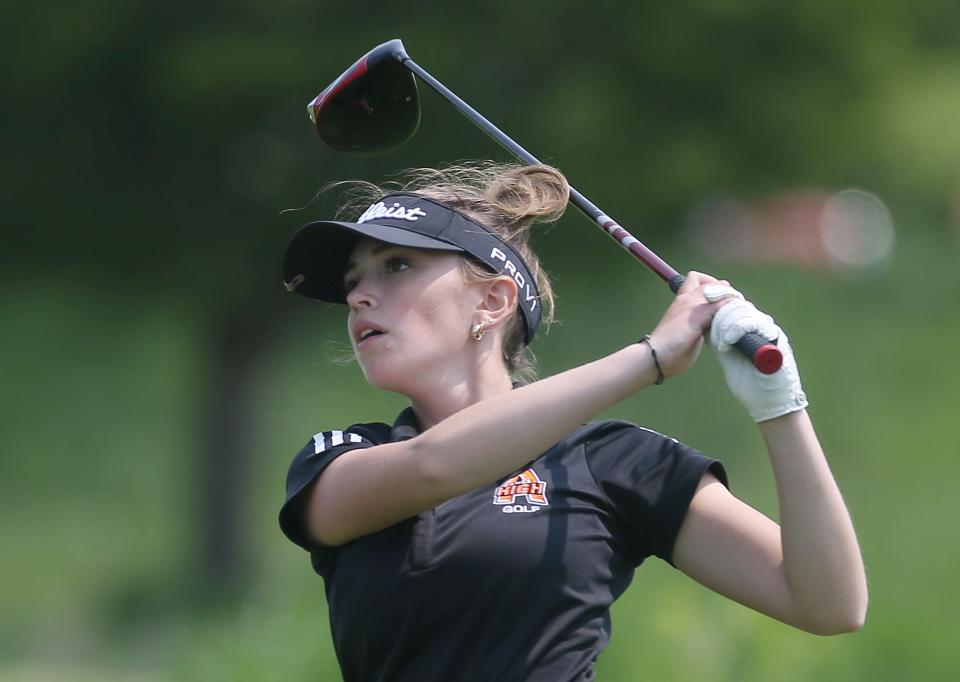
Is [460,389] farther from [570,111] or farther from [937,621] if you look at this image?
[570,111]

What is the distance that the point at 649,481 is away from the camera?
2969 mm

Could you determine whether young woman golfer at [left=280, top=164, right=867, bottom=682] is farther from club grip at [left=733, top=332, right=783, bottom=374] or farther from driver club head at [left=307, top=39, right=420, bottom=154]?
Result: driver club head at [left=307, top=39, right=420, bottom=154]

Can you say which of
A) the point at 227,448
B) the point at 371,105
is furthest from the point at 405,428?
the point at 227,448

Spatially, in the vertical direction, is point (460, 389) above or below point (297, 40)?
below

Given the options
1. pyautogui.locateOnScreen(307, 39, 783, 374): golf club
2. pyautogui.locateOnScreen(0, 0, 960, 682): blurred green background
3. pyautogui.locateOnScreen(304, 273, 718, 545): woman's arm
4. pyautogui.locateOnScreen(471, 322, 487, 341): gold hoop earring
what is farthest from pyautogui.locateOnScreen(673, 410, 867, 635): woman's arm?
pyautogui.locateOnScreen(0, 0, 960, 682): blurred green background

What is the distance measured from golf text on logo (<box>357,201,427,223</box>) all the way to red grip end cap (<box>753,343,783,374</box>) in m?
0.76

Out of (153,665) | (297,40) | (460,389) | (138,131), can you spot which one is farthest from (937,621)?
(138,131)

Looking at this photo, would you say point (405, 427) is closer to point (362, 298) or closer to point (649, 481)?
point (362, 298)

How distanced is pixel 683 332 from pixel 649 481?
1.03ft

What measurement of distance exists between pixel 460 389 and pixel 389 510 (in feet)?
1.35

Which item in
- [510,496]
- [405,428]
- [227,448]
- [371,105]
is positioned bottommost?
[510,496]

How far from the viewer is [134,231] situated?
11.7 metres

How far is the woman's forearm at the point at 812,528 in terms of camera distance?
281 centimetres

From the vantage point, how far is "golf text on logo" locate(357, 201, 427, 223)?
10.3ft
